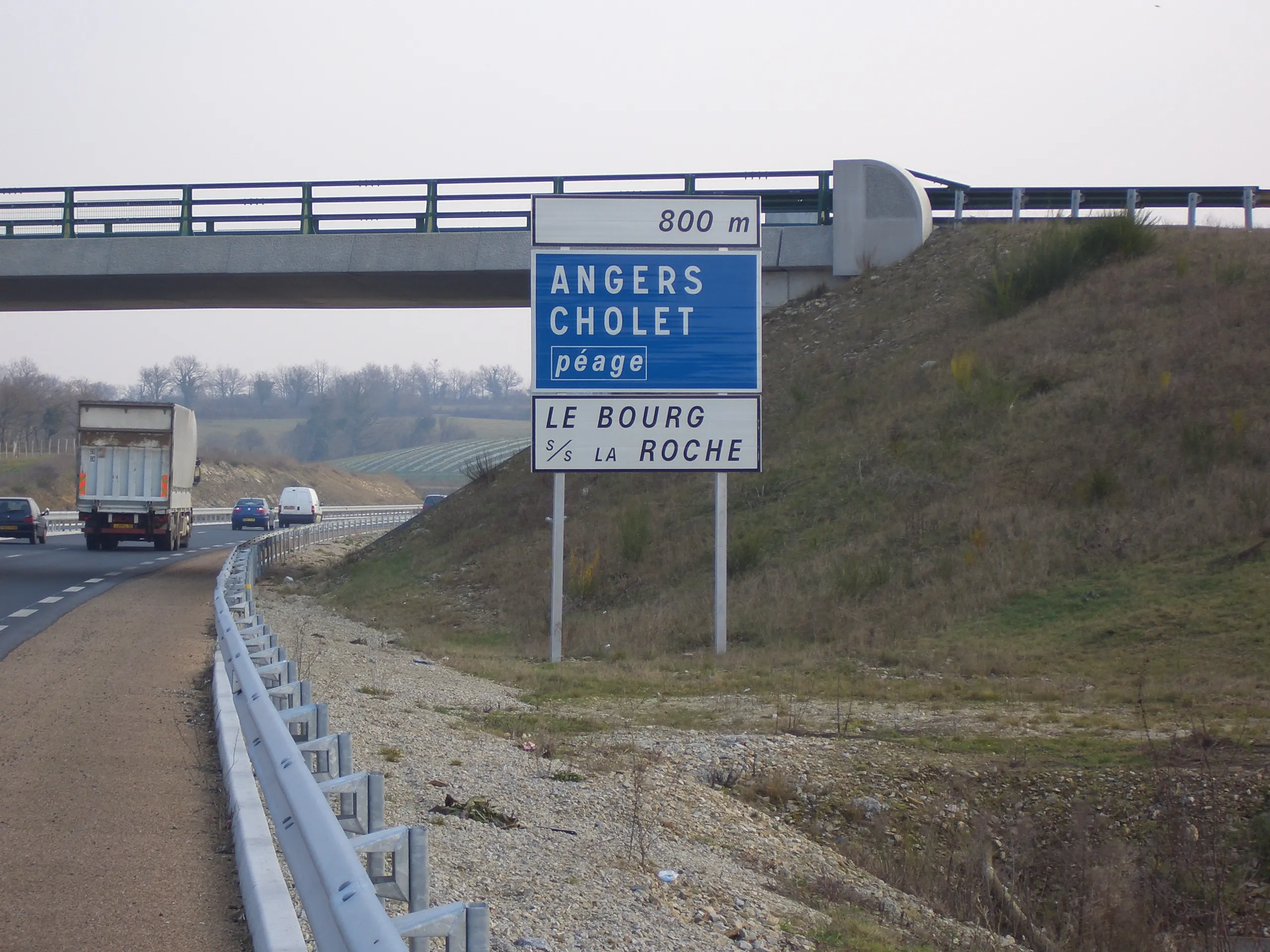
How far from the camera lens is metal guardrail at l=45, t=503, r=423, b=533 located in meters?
53.8

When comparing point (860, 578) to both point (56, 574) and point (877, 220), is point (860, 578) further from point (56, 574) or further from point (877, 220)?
point (56, 574)

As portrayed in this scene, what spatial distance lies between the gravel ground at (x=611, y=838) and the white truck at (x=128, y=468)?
86.7 feet

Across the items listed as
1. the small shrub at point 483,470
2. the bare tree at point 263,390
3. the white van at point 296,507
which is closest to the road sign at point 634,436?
the small shrub at point 483,470

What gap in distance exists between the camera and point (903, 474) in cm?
2167

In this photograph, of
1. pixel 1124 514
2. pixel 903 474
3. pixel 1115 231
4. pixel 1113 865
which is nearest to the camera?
pixel 1113 865

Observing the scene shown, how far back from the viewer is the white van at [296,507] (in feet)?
216

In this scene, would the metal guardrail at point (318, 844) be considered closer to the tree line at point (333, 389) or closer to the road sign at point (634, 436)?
the road sign at point (634, 436)

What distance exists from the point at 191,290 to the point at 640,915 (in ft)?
90.3

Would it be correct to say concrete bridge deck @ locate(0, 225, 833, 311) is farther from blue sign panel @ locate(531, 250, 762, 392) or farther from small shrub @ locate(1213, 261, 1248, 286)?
small shrub @ locate(1213, 261, 1248, 286)

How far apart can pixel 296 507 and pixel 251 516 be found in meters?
3.42

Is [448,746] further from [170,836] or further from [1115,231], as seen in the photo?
[1115,231]

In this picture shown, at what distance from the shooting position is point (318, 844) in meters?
3.92

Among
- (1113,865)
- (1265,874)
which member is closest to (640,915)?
(1113,865)

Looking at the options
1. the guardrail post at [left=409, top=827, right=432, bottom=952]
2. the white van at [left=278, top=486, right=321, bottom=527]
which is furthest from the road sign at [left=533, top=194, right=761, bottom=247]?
the white van at [left=278, top=486, right=321, bottom=527]
